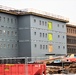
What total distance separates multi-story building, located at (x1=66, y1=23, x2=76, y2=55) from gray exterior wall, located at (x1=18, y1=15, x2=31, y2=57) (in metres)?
23.1

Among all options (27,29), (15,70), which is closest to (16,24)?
(27,29)

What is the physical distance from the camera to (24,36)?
59.1 m

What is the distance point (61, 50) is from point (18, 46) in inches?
608

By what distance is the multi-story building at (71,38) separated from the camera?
261ft

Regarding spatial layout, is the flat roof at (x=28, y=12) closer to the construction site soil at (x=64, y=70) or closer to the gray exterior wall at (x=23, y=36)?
the gray exterior wall at (x=23, y=36)

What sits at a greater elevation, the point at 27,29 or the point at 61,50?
the point at 27,29

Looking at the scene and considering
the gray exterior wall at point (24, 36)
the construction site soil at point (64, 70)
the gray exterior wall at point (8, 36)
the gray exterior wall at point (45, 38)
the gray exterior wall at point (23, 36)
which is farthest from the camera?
the gray exterior wall at point (45, 38)

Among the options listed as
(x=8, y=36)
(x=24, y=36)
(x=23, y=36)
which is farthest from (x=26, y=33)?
(x=8, y=36)

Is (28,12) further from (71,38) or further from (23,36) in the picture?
(71,38)

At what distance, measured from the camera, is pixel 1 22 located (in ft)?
178

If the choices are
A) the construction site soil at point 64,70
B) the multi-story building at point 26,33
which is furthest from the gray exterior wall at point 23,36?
the construction site soil at point 64,70

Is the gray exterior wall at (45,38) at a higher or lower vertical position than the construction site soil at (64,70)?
higher

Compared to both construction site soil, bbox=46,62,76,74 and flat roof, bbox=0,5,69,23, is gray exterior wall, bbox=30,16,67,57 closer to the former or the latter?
flat roof, bbox=0,5,69,23

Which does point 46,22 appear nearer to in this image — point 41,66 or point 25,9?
point 25,9
